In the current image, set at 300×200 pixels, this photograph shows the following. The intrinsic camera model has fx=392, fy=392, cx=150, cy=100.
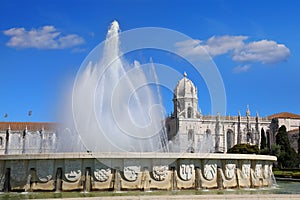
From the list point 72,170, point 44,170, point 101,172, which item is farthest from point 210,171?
point 44,170

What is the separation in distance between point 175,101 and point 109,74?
174ft

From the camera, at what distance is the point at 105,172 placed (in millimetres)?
12070

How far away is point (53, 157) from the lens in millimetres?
12055

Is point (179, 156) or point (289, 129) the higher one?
point (289, 129)

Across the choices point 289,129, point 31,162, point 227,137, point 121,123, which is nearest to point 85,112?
point 121,123

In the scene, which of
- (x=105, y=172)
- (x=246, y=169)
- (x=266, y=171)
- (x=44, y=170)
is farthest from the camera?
(x=266, y=171)

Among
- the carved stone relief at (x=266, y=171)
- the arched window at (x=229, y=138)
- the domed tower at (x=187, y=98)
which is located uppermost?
the domed tower at (x=187, y=98)

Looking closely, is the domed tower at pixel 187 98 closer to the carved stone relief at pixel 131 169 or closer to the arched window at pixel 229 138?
the arched window at pixel 229 138

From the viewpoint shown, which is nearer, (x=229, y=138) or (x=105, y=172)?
(x=105, y=172)

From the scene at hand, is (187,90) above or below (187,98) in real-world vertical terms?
above

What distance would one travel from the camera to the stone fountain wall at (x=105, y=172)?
12055 mm

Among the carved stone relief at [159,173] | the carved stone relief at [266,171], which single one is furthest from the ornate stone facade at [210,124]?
the carved stone relief at [159,173]

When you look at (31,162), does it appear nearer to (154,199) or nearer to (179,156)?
(179,156)

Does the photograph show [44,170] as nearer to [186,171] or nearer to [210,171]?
[186,171]
